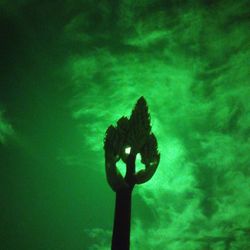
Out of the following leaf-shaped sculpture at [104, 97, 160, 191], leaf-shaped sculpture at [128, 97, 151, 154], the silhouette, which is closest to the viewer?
the silhouette

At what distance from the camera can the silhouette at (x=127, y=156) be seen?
24.3ft

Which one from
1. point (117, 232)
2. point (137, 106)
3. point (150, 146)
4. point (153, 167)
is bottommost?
point (117, 232)

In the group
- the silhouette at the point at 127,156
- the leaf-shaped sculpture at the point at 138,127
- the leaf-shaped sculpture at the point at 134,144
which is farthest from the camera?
the leaf-shaped sculpture at the point at 138,127

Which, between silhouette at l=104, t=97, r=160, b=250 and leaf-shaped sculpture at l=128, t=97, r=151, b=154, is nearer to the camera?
silhouette at l=104, t=97, r=160, b=250

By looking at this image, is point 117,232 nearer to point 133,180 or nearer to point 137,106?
point 133,180

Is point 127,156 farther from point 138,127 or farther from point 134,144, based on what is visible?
point 138,127

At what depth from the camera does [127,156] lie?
831 centimetres

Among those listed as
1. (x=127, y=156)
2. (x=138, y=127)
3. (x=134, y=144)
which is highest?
(x=138, y=127)

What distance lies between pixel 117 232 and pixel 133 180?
4.43 feet

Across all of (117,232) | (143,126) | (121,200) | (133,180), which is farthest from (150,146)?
(117,232)

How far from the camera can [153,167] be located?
27.1ft

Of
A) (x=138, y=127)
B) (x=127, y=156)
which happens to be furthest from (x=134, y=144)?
(x=138, y=127)

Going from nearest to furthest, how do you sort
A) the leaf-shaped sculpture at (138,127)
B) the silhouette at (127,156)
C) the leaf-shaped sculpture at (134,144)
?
the silhouette at (127,156) → the leaf-shaped sculpture at (134,144) → the leaf-shaped sculpture at (138,127)

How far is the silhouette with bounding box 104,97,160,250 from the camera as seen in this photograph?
24.3 feet
